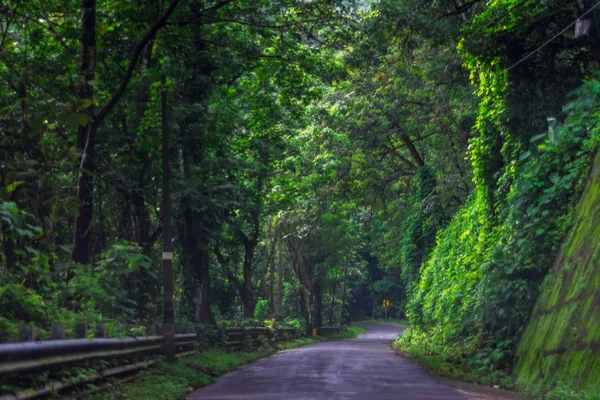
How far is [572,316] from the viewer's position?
43.4ft

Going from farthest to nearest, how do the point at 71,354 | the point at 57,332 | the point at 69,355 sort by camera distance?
the point at 71,354 → the point at 69,355 → the point at 57,332

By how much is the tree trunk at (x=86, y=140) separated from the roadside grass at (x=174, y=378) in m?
2.80

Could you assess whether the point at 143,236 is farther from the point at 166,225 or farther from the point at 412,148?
the point at 412,148

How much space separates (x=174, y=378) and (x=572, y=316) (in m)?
7.62

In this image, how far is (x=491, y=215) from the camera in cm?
2214

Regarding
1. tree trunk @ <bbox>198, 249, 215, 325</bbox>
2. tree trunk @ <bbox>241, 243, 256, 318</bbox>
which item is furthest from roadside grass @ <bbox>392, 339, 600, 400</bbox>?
tree trunk @ <bbox>241, 243, 256, 318</bbox>

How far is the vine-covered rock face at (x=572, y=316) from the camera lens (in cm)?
1200

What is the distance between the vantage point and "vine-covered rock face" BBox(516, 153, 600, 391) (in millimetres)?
12000

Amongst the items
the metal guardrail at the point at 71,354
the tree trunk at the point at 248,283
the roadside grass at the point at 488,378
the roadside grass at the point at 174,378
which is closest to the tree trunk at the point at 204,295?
the roadside grass at the point at 174,378

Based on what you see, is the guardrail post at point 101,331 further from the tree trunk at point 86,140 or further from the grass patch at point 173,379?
the tree trunk at point 86,140

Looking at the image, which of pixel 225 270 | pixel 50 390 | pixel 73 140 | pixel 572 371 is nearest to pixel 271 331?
pixel 225 270

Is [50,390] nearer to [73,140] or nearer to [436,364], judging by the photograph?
[73,140]

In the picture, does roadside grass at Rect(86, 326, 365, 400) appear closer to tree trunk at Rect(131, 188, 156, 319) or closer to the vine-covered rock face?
tree trunk at Rect(131, 188, 156, 319)

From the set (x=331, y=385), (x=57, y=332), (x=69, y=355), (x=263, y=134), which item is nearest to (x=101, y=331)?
(x=69, y=355)
